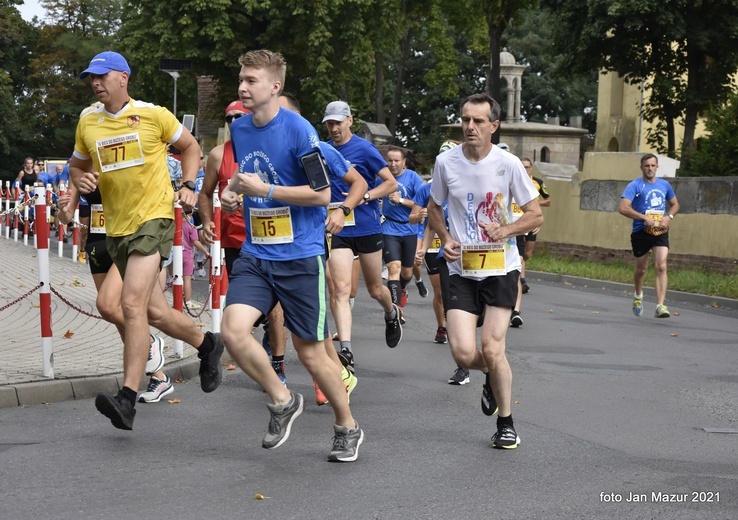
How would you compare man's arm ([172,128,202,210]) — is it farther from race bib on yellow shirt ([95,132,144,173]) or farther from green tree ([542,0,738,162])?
green tree ([542,0,738,162])

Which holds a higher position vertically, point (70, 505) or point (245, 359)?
point (245, 359)

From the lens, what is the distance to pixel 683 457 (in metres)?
6.78

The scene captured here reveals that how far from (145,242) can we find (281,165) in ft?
3.99

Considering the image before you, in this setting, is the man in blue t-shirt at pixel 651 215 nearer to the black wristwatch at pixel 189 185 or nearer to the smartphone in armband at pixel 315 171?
the black wristwatch at pixel 189 185

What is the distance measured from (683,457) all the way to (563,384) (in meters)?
2.81

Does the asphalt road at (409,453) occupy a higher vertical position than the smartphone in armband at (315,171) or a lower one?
lower

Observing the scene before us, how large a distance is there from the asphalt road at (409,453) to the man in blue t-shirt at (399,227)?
226cm

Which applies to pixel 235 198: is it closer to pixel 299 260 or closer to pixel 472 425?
pixel 299 260

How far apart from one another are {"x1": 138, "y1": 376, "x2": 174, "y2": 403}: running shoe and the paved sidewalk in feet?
1.30

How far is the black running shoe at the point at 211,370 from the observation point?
7441 mm

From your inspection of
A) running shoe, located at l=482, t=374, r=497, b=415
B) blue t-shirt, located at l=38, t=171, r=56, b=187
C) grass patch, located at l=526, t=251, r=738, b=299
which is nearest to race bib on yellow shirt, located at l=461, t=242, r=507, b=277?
running shoe, located at l=482, t=374, r=497, b=415

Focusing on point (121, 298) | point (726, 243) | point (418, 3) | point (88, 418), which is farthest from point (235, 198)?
point (418, 3)

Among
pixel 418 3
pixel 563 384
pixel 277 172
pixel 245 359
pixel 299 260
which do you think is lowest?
pixel 563 384

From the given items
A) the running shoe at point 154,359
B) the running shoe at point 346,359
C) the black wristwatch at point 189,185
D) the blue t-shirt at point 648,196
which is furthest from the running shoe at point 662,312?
the black wristwatch at point 189,185
